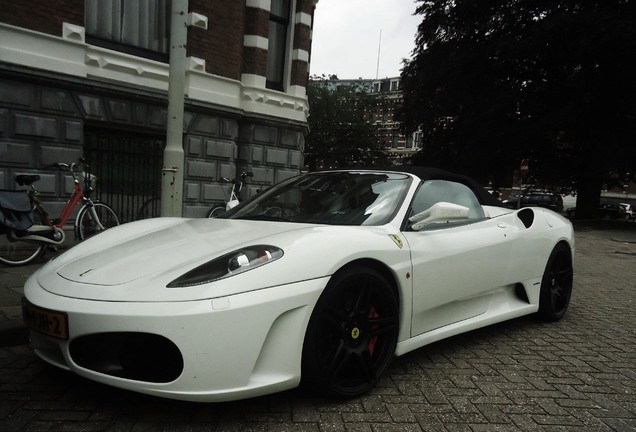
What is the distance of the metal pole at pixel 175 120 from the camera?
4520 mm

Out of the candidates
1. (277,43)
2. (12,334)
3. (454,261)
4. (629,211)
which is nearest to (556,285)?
(454,261)

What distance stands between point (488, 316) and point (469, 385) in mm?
773

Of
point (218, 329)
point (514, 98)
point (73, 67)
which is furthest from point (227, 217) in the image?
point (514, 98)

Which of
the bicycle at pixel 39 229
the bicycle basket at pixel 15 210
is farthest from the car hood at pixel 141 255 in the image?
the bicycle at pixel 39 229

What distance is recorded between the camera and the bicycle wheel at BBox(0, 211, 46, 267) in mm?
5141

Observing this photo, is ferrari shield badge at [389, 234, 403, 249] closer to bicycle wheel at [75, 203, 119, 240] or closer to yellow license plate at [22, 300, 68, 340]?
yellow license plate at [22, 300, 68, 340]

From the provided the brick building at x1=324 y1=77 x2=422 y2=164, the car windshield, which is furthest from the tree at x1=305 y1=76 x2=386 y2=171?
the car windshield

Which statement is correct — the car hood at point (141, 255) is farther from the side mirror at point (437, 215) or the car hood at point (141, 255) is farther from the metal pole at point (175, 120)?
the metal pole at point (175, 120)

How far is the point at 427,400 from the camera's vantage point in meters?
2.41

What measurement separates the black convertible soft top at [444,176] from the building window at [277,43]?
8.57 metres

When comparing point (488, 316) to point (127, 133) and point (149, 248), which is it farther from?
point (127, 133)

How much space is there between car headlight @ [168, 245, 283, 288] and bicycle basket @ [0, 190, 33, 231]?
12.9 feet

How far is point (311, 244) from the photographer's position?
228 cm

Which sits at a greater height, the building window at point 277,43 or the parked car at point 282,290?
the building window at point 277,43
